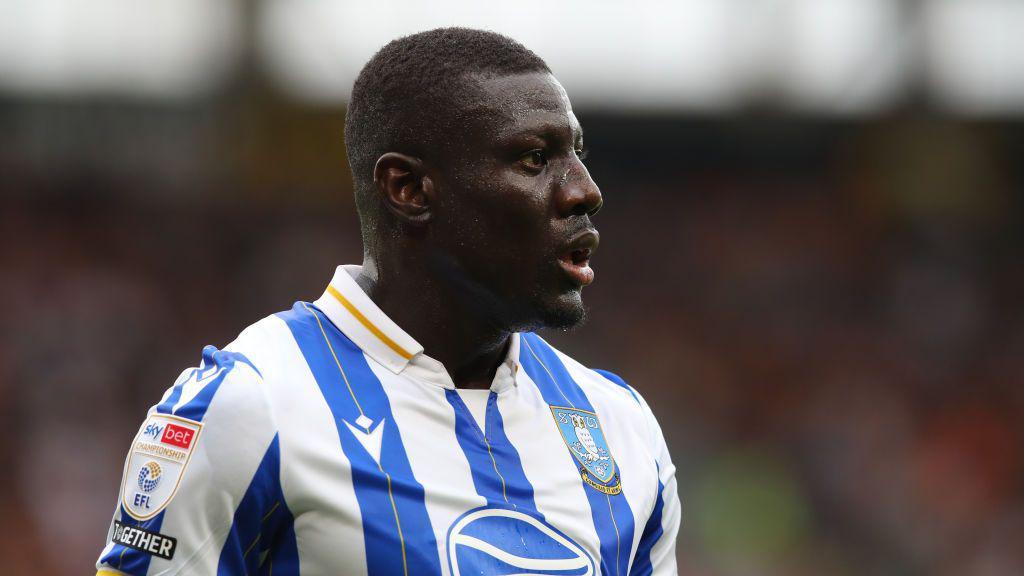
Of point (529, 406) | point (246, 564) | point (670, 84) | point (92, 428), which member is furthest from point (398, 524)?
point (670, 84)

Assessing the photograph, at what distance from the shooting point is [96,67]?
12508 mm

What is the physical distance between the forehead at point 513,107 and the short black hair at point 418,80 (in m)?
0.03

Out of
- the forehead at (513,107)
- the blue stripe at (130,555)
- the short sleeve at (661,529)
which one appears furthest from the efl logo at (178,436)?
the short sleeve at (661,529)

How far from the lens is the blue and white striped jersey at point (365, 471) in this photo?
6.15 feet

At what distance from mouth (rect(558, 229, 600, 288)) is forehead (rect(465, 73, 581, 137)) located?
0.60 ft

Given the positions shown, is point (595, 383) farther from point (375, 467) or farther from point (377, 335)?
point (375, 467)

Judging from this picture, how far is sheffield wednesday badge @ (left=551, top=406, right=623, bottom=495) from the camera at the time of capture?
2205mm

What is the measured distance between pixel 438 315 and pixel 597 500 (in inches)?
16.3

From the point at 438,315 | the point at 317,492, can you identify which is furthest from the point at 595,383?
the point at 317,492

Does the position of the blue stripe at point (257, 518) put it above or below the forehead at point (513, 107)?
below

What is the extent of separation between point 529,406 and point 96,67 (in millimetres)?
11261

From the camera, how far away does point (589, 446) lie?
2.27m

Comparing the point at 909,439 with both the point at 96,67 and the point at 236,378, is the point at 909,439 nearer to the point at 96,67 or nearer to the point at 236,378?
the point at 96,67

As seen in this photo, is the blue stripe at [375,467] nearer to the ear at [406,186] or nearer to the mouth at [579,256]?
the ear at [406,186]
